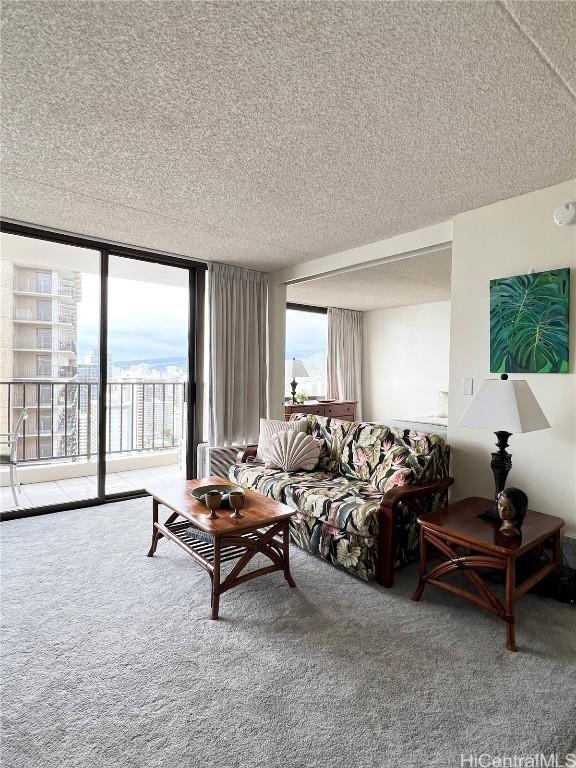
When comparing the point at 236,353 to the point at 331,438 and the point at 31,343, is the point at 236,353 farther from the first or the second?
the point at 31,343

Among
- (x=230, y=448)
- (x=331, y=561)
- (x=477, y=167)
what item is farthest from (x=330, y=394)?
(x=477, y=167)

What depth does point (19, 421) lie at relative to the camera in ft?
14.2

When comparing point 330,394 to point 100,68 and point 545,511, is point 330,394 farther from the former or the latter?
point 100,68

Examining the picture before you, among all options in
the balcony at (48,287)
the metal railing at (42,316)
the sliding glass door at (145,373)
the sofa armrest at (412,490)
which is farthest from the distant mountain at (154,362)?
the sofa armrest at (412,490)

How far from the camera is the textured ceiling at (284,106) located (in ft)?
4.71

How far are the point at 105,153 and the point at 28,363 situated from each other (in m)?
3.28

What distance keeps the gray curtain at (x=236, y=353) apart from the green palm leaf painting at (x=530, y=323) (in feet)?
8.69

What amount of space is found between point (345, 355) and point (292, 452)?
417 cm

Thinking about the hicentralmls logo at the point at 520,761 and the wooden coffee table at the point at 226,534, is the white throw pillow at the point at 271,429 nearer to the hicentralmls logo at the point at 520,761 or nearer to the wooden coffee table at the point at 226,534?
the wooden coffee table at the point at 226,534

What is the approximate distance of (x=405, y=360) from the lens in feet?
23.8

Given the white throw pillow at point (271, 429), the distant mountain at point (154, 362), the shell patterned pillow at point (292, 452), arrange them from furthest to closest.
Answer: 1. the distant mountain at point (154, 362)
2. the white throw pillow at point (271, 429)
3. the shell patterned pillow at point (292, 452)

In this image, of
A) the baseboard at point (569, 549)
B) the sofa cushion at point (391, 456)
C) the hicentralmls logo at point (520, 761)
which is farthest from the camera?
the sofa cushion at point (391, 456)

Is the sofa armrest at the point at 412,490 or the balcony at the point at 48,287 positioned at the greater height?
the balcony at the point at 48,287

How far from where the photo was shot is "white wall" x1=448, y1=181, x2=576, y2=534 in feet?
8.48
